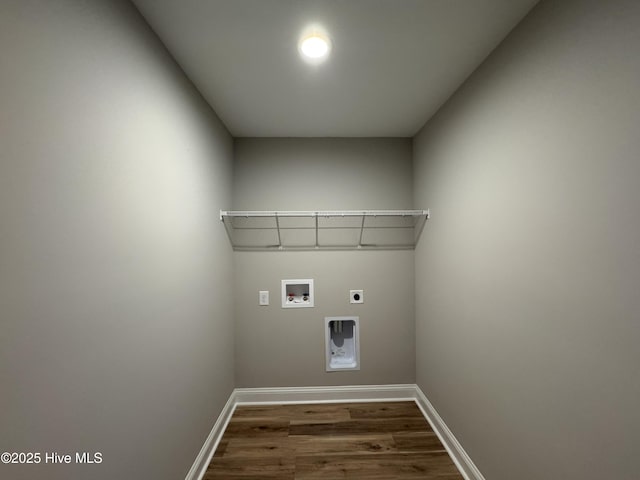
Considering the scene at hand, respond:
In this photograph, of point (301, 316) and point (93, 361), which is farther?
point (301, 316)

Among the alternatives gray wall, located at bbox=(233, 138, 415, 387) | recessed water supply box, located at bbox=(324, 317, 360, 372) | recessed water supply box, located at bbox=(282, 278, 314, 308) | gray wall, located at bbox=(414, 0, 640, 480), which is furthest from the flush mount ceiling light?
recessed water supply box, located at bbox=(324, 317, 360, 372)

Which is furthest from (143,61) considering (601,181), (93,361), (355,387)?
(355,387)

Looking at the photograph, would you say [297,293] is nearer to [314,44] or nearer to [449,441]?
[449,441]

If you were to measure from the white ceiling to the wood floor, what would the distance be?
250 cm

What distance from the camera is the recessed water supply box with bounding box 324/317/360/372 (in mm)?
2426

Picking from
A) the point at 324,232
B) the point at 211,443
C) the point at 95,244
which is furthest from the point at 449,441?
the point at 95,244

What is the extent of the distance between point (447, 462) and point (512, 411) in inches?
32.5

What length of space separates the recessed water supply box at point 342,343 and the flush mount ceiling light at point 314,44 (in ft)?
6.71

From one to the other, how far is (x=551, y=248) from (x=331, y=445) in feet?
6.23

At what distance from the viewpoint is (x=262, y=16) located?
1142mm

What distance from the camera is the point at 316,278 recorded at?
8.00ft

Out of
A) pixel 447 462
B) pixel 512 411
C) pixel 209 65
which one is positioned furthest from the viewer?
pixel 447 462

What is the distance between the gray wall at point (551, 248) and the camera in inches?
31.6

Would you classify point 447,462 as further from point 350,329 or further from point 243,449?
point 243,449
